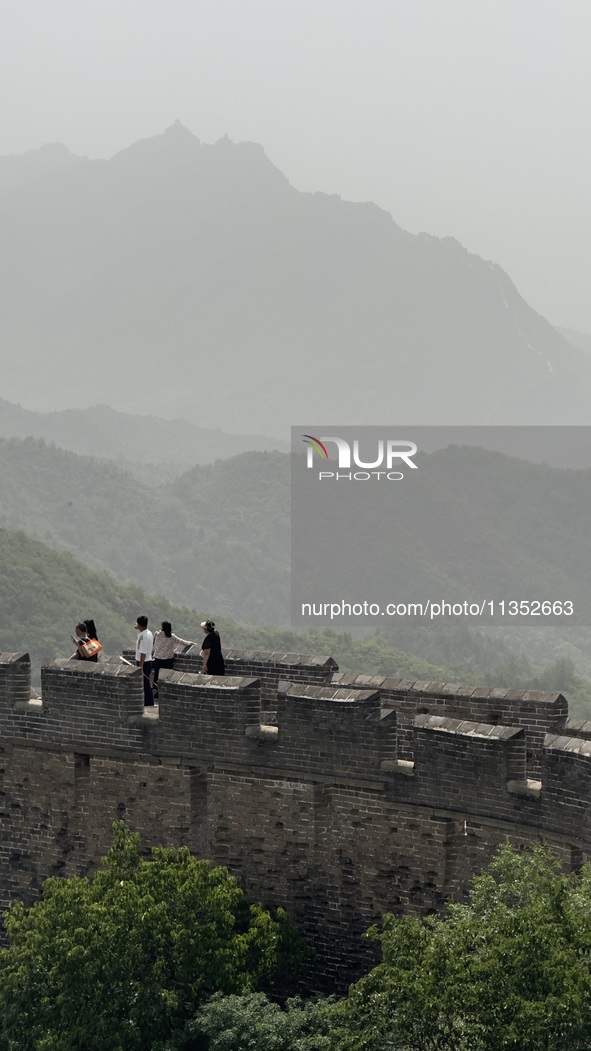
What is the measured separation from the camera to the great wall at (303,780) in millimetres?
14312

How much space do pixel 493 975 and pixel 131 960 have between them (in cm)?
432

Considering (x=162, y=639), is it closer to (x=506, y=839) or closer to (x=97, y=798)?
(x=97, y=798)

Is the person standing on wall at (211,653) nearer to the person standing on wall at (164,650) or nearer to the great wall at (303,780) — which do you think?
the great wall at (303,780)

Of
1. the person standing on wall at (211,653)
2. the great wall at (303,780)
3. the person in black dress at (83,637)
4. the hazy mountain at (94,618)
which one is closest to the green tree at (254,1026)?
the great wall at (303,780)

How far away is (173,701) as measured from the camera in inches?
655

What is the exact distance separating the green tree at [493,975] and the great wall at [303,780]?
78cm

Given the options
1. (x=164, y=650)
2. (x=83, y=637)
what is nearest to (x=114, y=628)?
(x=164, y=650)

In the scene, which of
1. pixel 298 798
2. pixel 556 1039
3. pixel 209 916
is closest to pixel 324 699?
pixel 298 798

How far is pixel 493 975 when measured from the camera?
11984mm

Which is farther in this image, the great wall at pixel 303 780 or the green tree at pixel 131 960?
the green tree at pixel 131 960

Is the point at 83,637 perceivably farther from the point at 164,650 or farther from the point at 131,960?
the point at 131,960

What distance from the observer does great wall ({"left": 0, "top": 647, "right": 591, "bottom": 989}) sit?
14.3 meters

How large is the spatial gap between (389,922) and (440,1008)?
1.30 m

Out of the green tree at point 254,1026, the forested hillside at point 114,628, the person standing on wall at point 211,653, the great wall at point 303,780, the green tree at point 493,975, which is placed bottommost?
the green tree at point 254,1026
